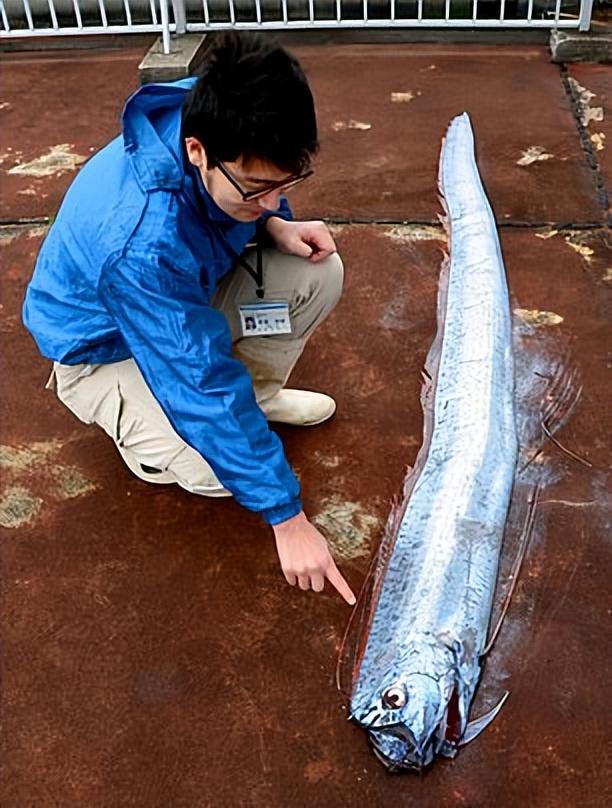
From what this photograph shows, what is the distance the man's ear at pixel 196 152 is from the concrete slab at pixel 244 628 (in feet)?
3.50

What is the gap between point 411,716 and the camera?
1991 mm

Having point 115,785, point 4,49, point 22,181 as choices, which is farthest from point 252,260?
point 4,49

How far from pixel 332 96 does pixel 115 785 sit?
3.84 metres

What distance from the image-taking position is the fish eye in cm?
201

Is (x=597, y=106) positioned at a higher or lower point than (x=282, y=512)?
lower

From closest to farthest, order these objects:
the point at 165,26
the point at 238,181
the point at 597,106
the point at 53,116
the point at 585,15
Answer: the point at 238,181
the point at 597,106
the point at 53,116
the point at 165,26
the point at 585,15

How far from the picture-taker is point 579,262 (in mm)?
3586

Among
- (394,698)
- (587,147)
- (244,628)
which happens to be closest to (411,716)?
(394,698)

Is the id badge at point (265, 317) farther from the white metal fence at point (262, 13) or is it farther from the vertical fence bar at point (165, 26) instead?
the white metal fence at point (262, 13)

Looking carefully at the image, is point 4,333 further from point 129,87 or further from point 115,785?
point 129,87

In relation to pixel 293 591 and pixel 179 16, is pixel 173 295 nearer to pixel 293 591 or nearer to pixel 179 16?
pixel 293 591

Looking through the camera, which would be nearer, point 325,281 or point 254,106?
point 254,106

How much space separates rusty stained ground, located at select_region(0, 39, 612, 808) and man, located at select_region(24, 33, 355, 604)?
27cm

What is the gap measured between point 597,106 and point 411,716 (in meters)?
3.68
